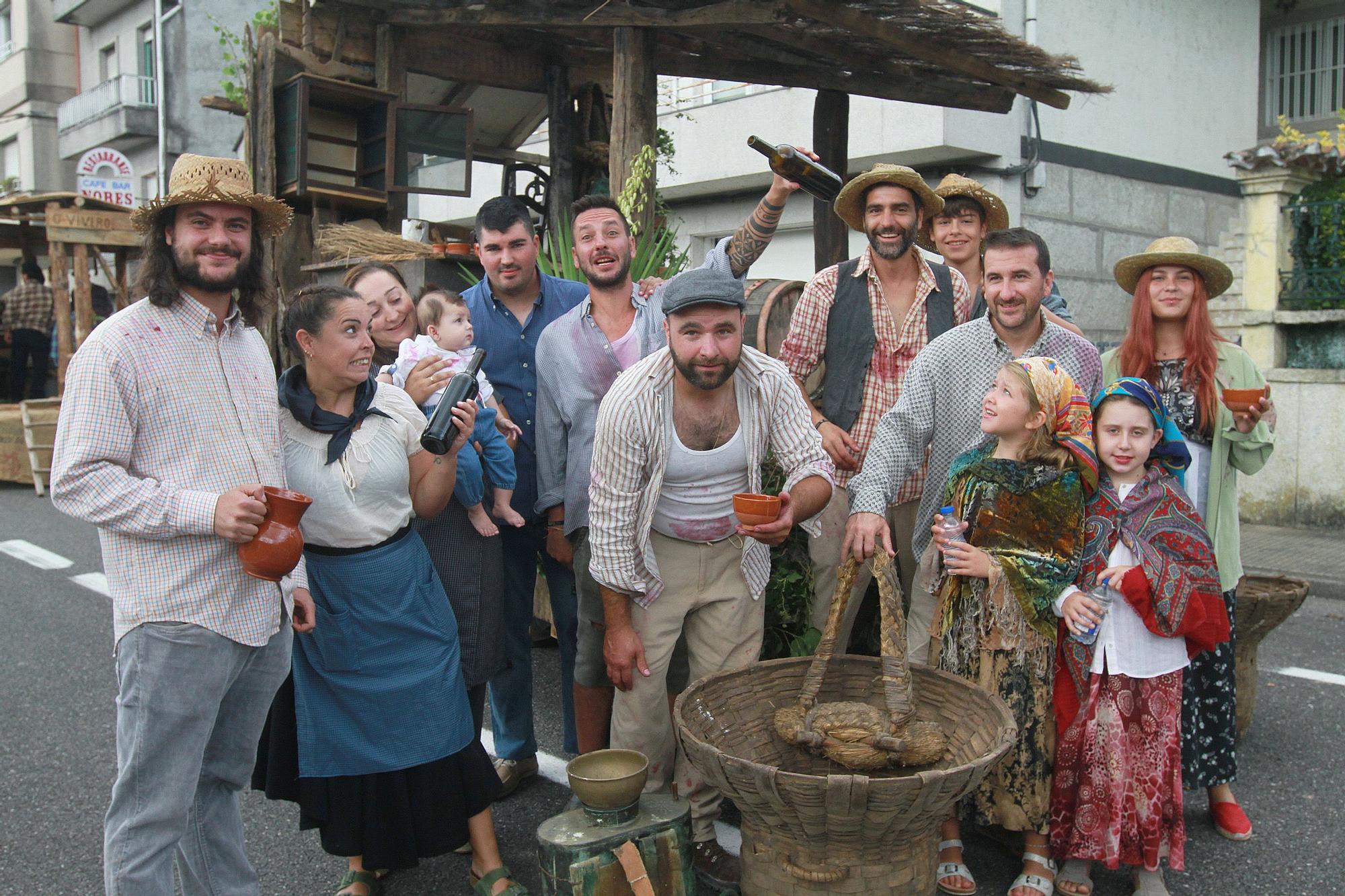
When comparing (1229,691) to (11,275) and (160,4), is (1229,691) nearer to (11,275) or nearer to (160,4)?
(160,4)

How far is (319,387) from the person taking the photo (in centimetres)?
313

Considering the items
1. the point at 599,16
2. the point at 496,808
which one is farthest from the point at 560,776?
the point at 599,16

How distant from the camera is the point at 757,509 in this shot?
306cm

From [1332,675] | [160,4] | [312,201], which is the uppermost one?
[160,4]

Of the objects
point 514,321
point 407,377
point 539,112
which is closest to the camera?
point 407,377

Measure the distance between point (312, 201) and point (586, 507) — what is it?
5023 mm

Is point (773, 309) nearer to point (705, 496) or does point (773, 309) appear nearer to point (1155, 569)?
point (705, 496)

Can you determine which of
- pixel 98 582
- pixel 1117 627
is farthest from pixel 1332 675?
pixel 98 582

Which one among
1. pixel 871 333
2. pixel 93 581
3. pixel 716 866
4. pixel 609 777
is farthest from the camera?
pixel 93 581

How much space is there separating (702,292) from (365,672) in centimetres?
154

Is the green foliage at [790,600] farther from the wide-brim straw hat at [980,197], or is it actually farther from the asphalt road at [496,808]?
the wide-brim straw hat at [980,197]

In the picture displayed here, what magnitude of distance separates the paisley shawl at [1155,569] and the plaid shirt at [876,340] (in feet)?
2.60

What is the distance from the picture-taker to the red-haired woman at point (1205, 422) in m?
3.69

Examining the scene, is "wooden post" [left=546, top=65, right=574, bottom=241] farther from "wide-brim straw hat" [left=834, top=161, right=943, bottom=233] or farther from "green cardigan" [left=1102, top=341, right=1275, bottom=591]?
"green cardigan" [left=1102, top=341, right=1275, bottom=591]
